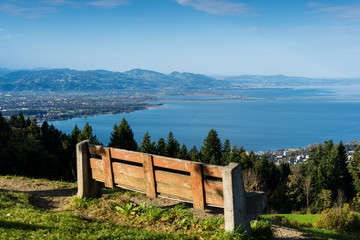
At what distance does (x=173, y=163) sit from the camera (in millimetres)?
5066

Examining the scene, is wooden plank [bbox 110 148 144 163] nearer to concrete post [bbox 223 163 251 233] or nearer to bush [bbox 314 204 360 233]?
concrete post [bbox 223 163 251 233]

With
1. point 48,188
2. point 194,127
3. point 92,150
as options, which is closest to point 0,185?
point 48,188

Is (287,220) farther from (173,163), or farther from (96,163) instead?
(173,163)

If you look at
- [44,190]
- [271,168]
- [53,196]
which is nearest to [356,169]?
[271,168]

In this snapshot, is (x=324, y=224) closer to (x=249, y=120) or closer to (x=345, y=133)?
(x=345, y=133)

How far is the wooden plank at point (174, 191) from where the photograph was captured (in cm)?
504

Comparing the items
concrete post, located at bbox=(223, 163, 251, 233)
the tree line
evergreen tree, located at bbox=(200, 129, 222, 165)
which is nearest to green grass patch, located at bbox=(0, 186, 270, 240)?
concrete post, located at bbox=(223, 163, 251, 233)

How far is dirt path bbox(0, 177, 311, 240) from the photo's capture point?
6148mm

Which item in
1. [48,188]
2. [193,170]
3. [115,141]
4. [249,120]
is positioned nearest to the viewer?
[193,170]

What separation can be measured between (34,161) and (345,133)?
114493mm

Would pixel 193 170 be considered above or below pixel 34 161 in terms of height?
above

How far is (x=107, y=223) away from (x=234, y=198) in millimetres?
2311

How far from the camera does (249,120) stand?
487ft

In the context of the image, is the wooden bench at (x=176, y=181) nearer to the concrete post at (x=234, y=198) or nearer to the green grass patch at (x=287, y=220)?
the concrete post at (x=234, y=198)
